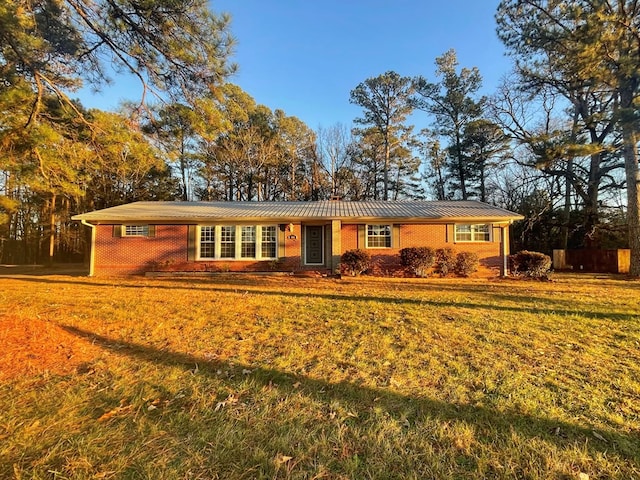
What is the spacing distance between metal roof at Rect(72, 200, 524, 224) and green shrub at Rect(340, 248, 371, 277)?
5.29 feet

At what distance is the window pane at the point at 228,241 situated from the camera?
47.5 ft

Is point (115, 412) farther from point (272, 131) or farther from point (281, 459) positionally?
point (272, 131)

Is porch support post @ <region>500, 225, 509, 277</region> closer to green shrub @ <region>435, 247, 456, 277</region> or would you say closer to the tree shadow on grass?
green shrub @ <region>435, 247, 456, 277</region>

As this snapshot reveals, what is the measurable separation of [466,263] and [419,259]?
1934 millimetres

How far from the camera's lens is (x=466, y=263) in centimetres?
A: 1352

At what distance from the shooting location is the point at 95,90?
6.46 m

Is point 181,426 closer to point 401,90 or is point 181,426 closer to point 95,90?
point 95,90

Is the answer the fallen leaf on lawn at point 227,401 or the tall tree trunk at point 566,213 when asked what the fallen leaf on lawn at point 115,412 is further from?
the tall tree trunk at point 566,213

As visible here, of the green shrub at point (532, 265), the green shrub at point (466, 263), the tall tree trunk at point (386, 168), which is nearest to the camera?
the green shrub at point (532, 265)

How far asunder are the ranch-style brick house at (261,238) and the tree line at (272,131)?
2771 millimetres

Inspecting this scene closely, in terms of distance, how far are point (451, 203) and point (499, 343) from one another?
13804mm

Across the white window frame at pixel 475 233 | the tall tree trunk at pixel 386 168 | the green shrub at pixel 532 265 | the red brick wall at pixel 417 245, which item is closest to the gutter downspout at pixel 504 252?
the red brick wall at pixel 417 245

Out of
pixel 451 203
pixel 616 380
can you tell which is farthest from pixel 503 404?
pixel 451 203

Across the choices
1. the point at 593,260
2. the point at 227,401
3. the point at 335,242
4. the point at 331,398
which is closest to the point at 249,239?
the point at 335,242
